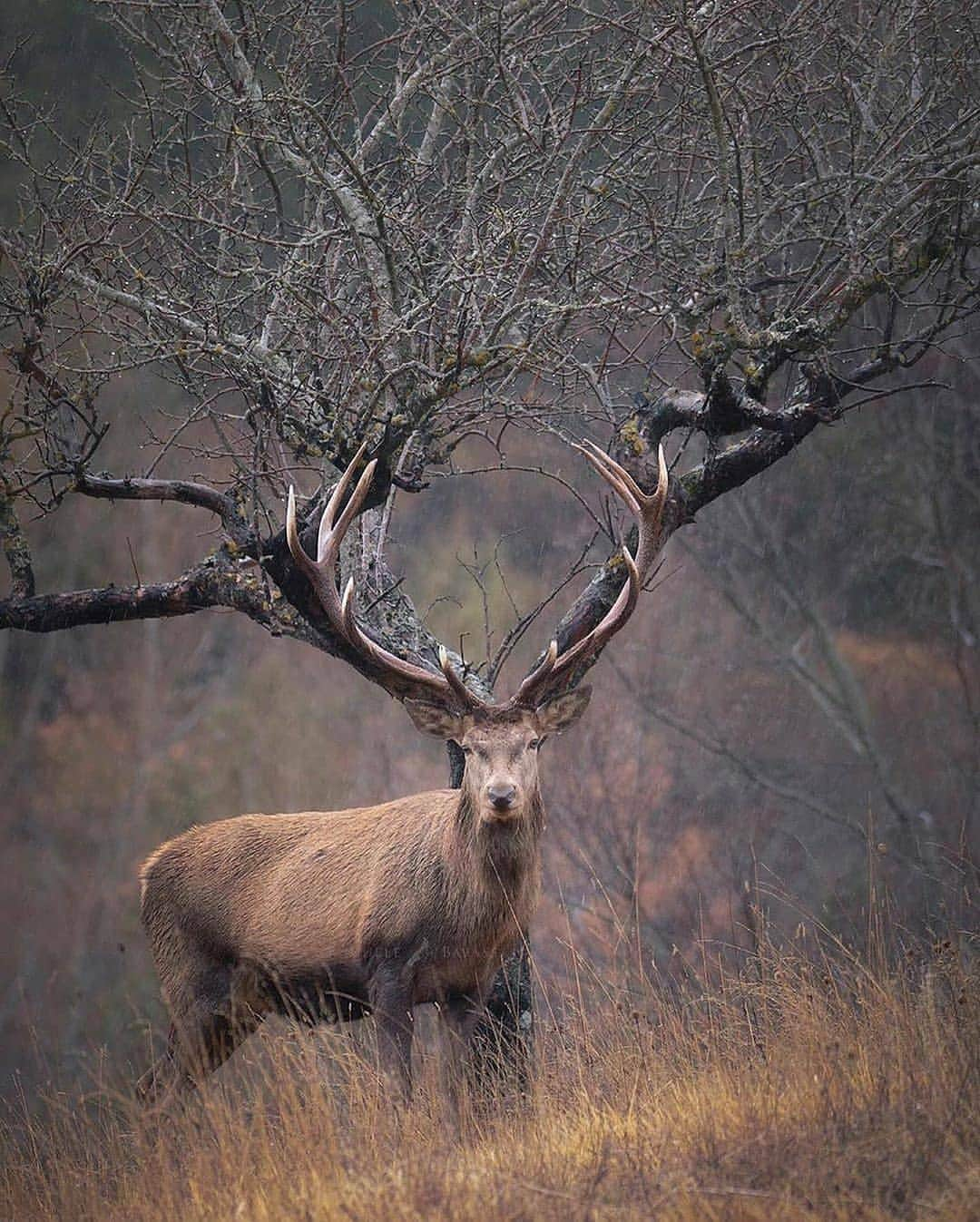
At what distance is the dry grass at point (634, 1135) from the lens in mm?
4031

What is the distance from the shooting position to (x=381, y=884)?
21.1 feet

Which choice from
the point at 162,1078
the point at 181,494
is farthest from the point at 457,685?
the point at 162,1078

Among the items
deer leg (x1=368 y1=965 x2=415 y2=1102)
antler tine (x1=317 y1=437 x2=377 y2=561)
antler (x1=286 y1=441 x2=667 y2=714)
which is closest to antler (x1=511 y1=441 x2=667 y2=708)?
antler (x1=286 y1=441 x2=667 y2=714)

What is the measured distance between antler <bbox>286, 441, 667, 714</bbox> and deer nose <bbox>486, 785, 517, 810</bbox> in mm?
442

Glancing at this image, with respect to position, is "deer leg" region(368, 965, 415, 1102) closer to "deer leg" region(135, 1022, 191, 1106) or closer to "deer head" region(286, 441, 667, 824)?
"deer head" region(286, 441, 667, 824)

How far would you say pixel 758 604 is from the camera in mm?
18484

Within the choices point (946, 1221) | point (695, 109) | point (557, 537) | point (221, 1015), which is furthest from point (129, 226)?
point (557, 537)

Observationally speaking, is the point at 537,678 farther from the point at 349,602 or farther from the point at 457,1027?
the point at 457,1027

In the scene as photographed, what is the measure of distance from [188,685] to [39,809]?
8.67ft

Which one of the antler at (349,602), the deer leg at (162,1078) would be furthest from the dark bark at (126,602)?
the deer leg at (162,1078)

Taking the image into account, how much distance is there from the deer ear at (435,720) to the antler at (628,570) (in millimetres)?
273

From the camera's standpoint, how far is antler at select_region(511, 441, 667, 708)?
6.11 m

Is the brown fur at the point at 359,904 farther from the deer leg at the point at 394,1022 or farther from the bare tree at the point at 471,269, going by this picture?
the bare tree at the point at 471,269

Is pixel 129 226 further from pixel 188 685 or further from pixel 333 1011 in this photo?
pixel 188 685
